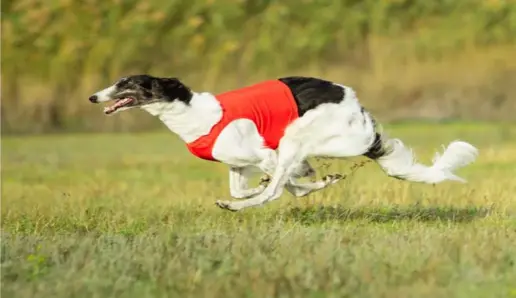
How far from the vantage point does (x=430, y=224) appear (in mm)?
8250

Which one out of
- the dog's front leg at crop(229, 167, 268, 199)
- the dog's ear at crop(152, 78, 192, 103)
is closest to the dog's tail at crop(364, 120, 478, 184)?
the dog's front leg at crop(229, 167, 268, 199)

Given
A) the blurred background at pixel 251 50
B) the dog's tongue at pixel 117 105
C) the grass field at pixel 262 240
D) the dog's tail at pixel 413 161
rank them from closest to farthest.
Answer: the grass field at pixel 262 240, the dog's tongue at pixel 117 105, the dog's tail at pixel 413 161, the blurred background at pixel 251 50

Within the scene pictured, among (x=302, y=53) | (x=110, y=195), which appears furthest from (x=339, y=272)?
(x=302, y=53)

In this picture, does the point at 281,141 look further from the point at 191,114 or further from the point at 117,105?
the point at 117,105

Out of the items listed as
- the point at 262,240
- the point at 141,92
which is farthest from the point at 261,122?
the point at 262,240

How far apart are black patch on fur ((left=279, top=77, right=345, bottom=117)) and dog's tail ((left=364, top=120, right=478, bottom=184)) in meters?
0.53

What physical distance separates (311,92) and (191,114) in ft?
2.95

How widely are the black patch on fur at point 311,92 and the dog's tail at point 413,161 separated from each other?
53 centimetres

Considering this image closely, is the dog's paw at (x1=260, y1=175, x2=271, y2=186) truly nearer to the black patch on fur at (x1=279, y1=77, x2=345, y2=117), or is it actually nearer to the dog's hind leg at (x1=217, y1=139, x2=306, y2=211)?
the dog's hind leg at (x1=217, y1=139, x2=306, y2=211)

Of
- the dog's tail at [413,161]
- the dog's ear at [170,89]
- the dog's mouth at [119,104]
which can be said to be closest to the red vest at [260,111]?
the dog's ear at [170,89]

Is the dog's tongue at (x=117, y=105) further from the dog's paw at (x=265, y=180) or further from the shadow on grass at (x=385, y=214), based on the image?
the shadow on grass at (x=385, y=214)

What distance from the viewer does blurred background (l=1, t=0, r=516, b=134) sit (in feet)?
61.3

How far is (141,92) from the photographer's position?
779 centimetres

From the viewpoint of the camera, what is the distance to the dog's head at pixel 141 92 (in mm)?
7758
